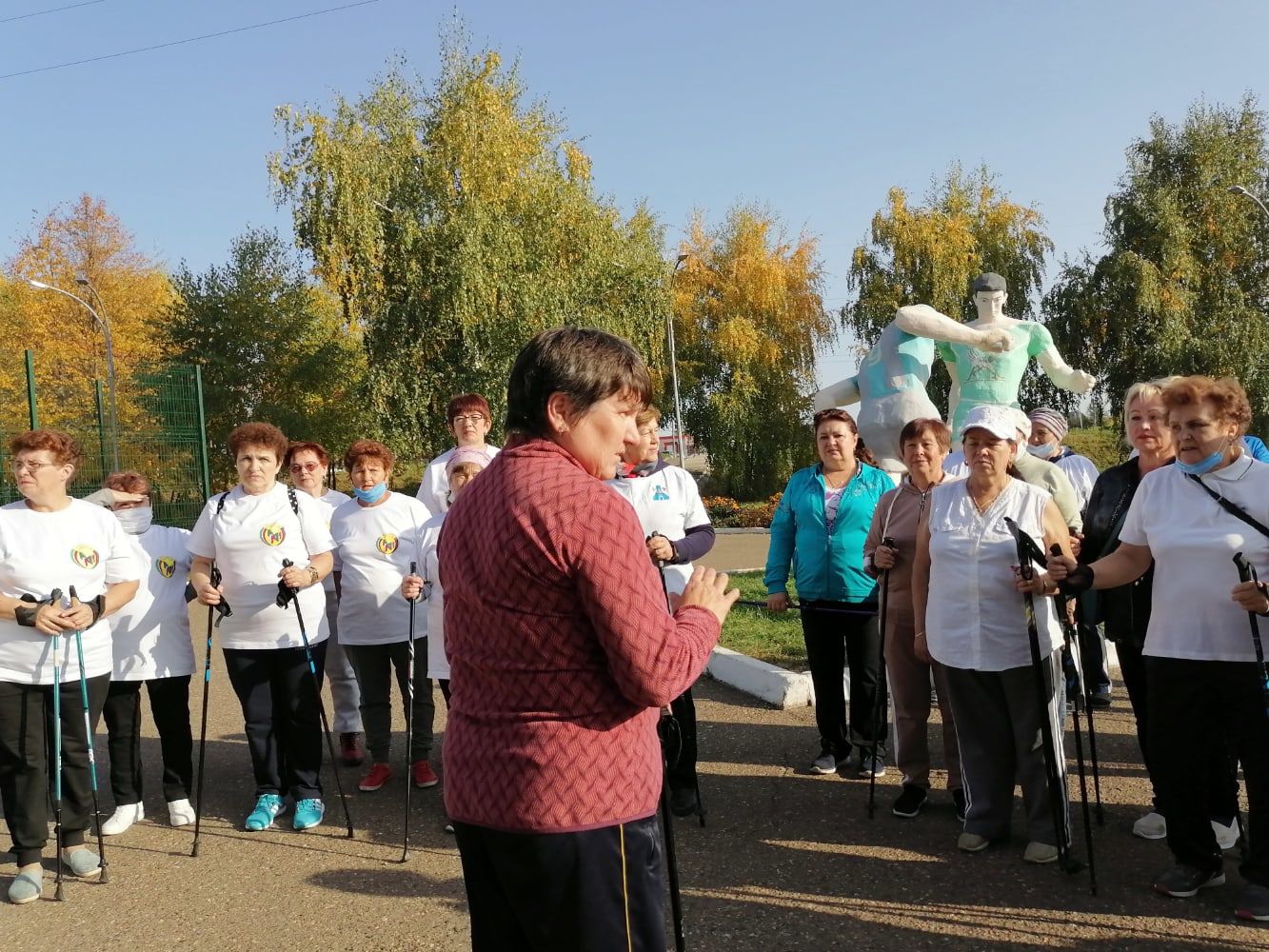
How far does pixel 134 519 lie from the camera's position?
5664 millimetres

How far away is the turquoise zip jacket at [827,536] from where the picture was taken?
218 inches

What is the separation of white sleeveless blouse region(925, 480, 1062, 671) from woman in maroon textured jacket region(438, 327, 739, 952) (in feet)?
8.37

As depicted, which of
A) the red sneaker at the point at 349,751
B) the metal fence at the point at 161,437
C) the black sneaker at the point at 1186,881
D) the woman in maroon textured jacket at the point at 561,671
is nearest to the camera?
the woman in maroon textured jacket at the point at 561,671

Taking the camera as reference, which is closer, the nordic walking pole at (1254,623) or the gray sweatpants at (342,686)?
the nordic walking pole at (1254,623)

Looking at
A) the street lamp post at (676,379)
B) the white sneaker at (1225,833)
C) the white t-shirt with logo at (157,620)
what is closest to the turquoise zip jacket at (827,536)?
the white sneaker at (1225,833)

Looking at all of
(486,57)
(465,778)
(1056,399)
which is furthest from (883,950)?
(1056,399)

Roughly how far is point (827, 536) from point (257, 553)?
2.88 meters

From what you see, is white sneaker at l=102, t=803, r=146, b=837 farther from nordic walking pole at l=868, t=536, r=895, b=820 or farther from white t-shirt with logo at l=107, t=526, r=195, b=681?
nordic walking pole at l=868, t=536, r=895, b=820

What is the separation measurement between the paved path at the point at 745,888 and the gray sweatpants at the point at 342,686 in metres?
0.84

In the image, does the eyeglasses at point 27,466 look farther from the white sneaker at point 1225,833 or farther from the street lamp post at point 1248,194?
the street lamp post at point 1248,194

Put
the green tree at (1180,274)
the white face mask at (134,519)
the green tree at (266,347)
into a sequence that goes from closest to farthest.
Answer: the white face mask at (134,519)
the green tree at (1180,274)
the green tree at (266,347)

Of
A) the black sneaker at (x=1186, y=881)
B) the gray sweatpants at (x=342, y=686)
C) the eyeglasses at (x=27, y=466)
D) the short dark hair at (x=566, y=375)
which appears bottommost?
the black sneaker at (x=1186, y=881)

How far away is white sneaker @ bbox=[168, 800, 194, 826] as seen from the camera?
5359 mm

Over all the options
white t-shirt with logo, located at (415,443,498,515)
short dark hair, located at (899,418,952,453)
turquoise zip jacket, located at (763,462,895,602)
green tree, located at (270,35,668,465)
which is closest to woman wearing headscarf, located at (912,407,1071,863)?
short dark hair, located at (899,418,952,453)
